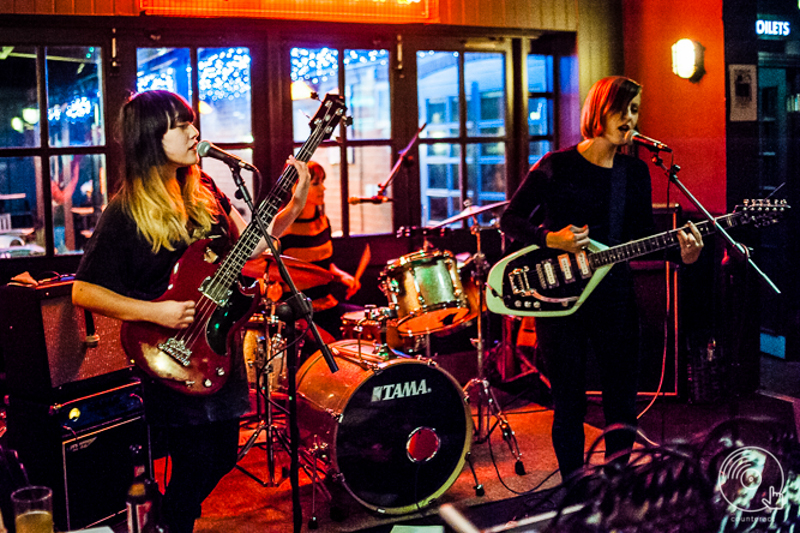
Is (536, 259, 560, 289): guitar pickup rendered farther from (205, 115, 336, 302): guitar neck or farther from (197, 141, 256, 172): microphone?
(197, 141, 256, 172): microphone

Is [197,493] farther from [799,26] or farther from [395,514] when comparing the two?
[799,26]

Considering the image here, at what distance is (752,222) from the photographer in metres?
3.45

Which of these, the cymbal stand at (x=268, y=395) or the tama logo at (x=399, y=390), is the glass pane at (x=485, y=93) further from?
the tama logo at (x=399, y=390)

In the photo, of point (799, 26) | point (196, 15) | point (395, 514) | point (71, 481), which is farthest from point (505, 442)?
point (799, 26)

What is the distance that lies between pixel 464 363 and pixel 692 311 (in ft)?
5.34

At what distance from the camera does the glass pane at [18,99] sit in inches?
192

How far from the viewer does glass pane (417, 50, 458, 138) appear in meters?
6.00

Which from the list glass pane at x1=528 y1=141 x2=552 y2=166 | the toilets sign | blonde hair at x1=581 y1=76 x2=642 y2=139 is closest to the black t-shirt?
blonde hair at x1=581 y1=76 x2=642 y2=139

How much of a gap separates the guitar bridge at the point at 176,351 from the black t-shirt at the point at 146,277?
0.34ft

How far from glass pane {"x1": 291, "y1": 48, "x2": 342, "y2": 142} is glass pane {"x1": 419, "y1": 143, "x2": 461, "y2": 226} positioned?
77cm

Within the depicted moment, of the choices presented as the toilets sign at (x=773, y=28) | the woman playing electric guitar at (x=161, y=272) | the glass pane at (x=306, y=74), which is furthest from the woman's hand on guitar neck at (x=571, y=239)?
the toilets sign at (x=773, y=28)

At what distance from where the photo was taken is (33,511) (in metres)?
1.84

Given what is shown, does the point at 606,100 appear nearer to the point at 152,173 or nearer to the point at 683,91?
the point at 152,173

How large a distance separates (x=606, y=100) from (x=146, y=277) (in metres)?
1.88
